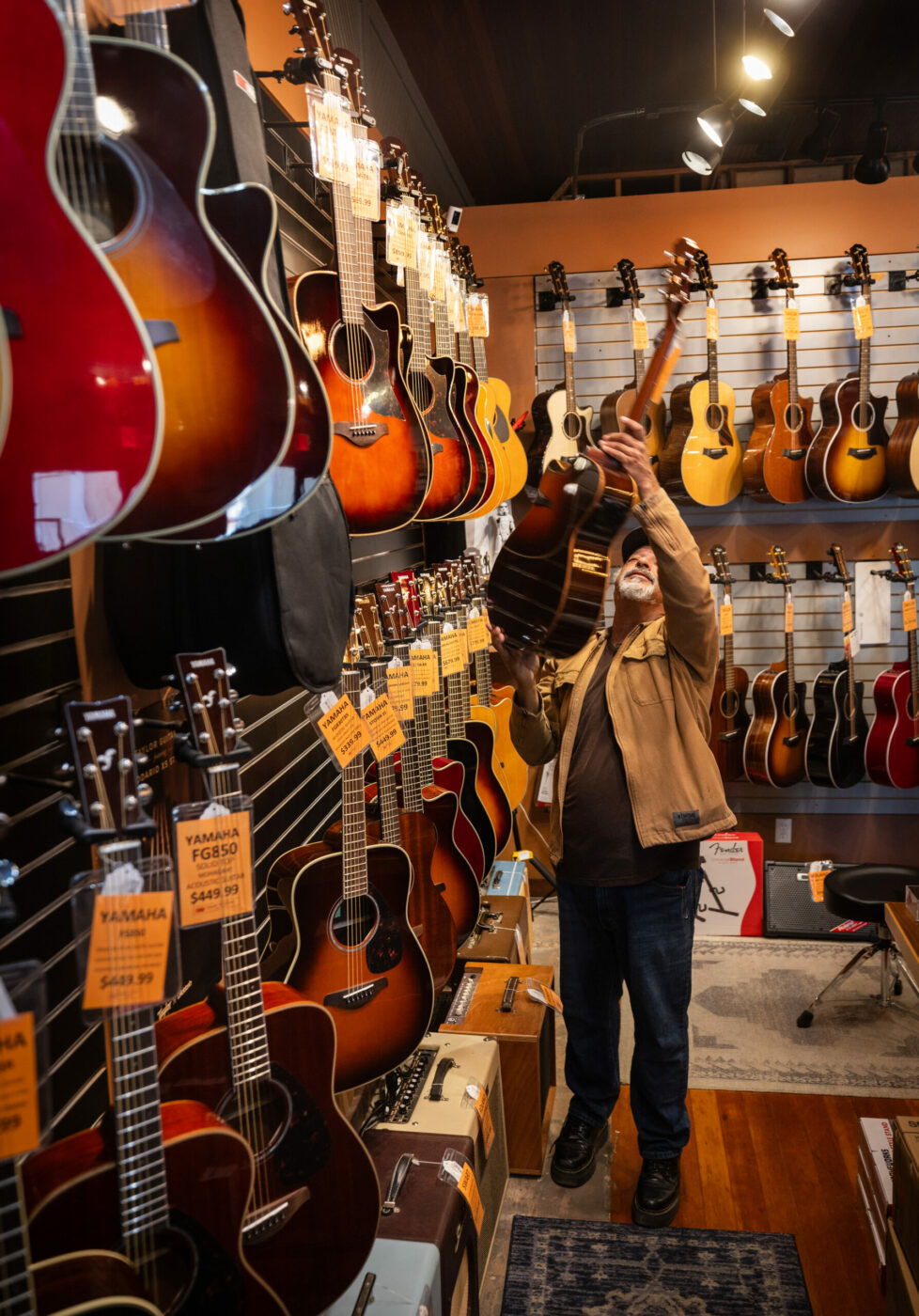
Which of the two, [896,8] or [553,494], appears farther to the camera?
[896,8]

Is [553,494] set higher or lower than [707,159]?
lower

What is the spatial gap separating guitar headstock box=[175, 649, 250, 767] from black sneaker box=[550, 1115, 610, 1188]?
1928 millimetres

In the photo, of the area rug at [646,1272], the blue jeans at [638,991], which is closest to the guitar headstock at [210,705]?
the blue jeans at [638,991]

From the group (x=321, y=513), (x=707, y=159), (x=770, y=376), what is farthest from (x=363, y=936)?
(x=770, y=376)

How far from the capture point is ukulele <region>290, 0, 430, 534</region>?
1511 millimetres

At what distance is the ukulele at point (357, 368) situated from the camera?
151cm

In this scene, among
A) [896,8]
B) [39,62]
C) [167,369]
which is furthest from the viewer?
[896,8]

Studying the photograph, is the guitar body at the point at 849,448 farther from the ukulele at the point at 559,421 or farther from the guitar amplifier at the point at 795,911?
the guitar amplifier at the point at 795,911

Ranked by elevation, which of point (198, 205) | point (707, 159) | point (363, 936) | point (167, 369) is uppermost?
point (707, 159)

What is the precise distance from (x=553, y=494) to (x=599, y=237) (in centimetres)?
288

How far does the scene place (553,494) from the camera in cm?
201

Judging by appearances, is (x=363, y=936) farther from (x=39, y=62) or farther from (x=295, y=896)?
(x=39, y=62)

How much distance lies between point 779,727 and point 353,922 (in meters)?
3.01

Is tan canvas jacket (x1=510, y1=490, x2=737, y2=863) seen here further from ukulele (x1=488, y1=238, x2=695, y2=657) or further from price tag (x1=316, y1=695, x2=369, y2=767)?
price tag (x1=316, y1=695, x2=369, y2=767)
